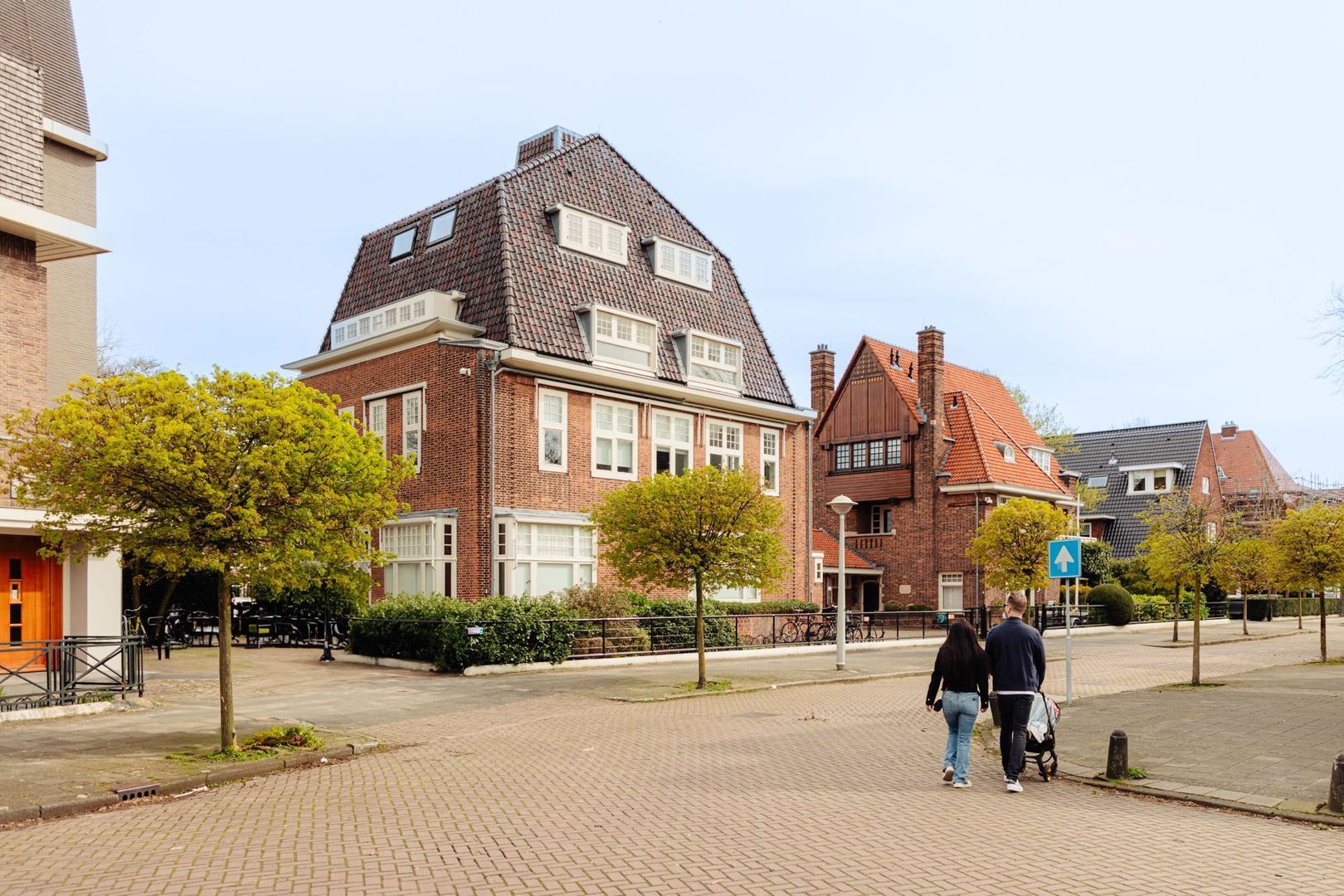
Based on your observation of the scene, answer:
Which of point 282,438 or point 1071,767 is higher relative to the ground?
point 282,438

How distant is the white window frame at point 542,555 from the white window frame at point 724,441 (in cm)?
517

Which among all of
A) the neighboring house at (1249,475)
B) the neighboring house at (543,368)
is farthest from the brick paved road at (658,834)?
the neighboring house at (1249,475)

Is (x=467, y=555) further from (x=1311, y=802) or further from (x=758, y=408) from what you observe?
(x=1311, y=802)

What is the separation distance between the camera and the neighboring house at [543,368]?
84.9ft

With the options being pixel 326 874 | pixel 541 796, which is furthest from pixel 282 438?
pixel 326 874

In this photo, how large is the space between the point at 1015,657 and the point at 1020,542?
76.4 ft

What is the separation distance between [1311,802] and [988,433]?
A: 35763 mm

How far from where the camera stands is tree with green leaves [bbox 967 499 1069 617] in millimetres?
32438

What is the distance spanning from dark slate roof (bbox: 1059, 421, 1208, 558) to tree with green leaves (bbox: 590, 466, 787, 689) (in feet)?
137

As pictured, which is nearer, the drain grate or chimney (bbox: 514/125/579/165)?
the drain grate

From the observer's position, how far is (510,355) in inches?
999

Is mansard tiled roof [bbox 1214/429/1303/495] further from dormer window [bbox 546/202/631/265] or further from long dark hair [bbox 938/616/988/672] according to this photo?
long dark hair [bbox 938/616/988/672]

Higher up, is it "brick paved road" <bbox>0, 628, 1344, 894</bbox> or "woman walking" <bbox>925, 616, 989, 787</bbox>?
"woman walking" <bbox>925, 616, 989, 787</bbox>

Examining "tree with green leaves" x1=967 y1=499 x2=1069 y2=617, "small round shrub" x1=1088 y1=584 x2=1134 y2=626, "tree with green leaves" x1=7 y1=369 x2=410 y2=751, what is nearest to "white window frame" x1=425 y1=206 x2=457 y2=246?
"tree with green leaves" x1=7 y1=369 x2=410 y2=751
